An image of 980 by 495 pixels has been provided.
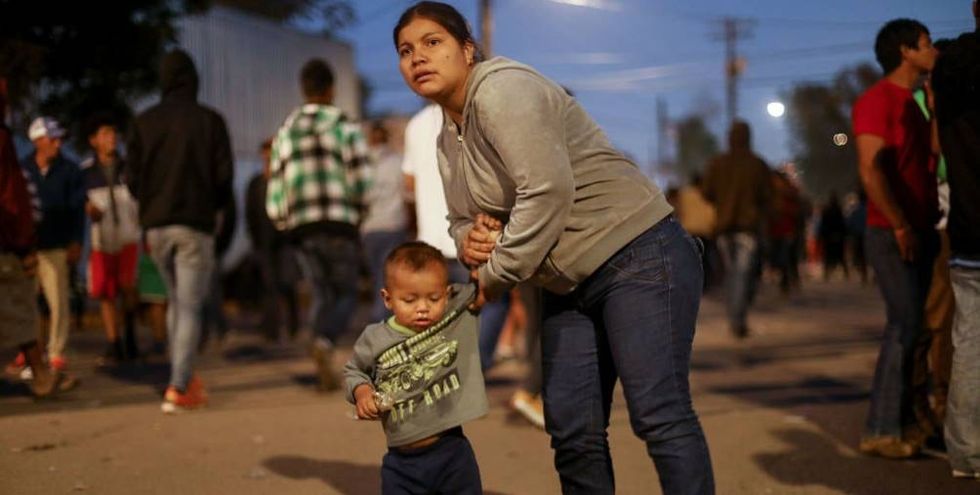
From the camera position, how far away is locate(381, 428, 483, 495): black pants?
4.13 meters

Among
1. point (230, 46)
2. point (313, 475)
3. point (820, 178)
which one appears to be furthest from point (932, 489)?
point (820, 178)

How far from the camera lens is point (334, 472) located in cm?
590

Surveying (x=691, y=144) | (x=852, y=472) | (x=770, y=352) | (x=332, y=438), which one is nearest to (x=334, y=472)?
(x=332, y=438)

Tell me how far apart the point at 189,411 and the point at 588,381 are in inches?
180

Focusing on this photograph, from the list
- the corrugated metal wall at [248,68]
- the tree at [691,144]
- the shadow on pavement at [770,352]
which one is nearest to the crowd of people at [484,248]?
the shadow on pavement at [770,352]

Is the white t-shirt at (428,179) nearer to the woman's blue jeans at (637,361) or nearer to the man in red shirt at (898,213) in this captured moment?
the man in red shirt at (898,213)

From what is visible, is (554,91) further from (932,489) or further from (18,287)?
(18,287)

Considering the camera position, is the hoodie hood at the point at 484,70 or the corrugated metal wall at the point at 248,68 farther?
the corrugated metal wall at the point at 248,68

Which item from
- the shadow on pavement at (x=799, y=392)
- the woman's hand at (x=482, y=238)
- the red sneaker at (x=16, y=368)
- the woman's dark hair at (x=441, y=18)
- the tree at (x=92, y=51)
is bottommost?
the shadow on pavement at (x=799, y=392)

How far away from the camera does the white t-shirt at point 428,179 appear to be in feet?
25.2

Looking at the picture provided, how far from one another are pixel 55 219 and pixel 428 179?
11.9 feet

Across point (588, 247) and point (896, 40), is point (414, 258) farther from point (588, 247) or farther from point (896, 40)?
point (896, 40)

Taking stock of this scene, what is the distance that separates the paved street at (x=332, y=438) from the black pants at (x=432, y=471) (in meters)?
1.33

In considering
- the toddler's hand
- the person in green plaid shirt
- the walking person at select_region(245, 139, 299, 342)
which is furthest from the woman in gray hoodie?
the walking person at select_region(245, 139, 299, 342)
